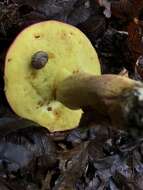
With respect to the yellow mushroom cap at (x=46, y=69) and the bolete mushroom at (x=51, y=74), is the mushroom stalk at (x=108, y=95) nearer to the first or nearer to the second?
the bolete mushroom at (x=51, y=74)

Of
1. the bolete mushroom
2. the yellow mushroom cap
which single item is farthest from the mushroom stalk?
the yellow mushroom cap

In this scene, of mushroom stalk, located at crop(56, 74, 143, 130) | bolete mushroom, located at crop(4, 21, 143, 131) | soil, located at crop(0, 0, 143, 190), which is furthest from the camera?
soil, located at crop(0, 0, 143, 190)

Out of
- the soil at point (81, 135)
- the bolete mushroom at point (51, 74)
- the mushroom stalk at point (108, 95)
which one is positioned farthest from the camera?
the soil at point (81, 135)

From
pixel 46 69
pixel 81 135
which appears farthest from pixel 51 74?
pixel 81 135

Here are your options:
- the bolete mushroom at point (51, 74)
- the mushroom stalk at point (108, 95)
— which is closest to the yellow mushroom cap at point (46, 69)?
the bolete mushroom at point (51, 74)

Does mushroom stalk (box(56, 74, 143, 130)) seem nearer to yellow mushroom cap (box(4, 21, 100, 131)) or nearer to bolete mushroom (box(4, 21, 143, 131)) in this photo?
bolete mushroom (box(4, 21, 143, 131))

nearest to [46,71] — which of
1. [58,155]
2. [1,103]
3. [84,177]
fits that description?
[1,103]

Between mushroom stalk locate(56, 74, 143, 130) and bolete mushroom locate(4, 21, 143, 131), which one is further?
bolete mushroom locate(4, 21, 143, 131)
